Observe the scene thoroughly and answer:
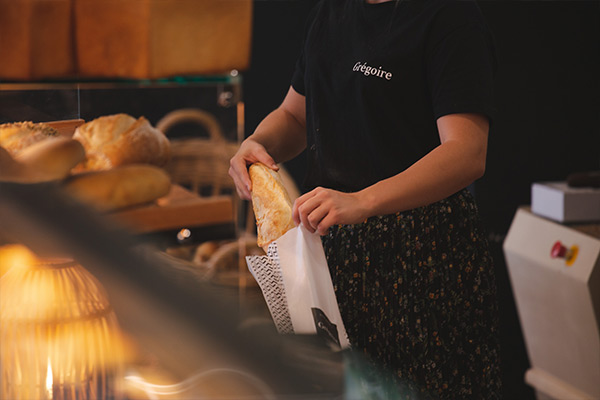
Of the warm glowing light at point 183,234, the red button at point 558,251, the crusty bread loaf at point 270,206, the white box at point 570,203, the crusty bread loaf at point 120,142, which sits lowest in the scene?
the red button at point 558,251

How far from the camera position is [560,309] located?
6.79ft

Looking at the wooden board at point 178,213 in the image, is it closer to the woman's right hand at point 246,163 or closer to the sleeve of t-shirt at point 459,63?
the woman's right hand at point 246,163

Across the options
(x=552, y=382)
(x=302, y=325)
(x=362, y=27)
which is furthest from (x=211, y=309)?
(x=552, y=382)

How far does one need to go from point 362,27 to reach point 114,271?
2.19 feet

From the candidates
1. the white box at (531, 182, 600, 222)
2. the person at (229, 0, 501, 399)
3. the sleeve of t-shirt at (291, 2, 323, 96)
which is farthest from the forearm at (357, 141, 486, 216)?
the white box at (531, 182, 600, 222)

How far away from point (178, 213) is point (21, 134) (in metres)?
0.33

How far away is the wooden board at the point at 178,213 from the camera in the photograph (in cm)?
69

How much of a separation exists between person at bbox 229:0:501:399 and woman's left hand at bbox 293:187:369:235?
0.07 m

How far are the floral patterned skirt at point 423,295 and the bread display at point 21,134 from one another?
21.4 inches

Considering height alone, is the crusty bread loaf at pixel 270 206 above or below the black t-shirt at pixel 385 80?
below

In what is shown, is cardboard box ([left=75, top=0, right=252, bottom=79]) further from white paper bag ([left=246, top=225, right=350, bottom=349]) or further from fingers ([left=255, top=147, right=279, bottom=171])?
white paper bag ([left=246, top=225, right=350, bottom=349])

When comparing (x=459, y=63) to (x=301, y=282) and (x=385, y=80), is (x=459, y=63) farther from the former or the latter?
(x=301, y=282)

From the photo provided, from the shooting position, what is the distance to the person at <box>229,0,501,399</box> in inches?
37.3

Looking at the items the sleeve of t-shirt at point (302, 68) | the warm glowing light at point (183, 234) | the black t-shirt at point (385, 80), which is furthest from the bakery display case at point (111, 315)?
the sleeve of t-shirt at point (302, 68)
